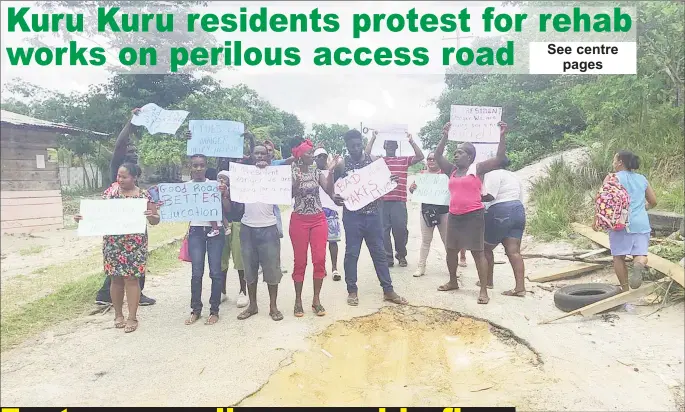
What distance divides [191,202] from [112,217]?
0.70 m

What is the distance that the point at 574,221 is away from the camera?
27.1ft

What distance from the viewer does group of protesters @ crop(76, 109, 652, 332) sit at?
4.75 metres

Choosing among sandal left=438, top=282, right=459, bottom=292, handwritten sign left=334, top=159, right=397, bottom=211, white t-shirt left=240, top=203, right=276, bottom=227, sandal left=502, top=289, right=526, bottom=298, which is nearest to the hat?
handwritten sign left=334, top=159, right=397, bottom=211

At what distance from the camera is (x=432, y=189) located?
19.8 feet

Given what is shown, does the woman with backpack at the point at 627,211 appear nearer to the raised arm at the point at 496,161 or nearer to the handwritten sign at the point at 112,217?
the raised arm at the point at 496,161

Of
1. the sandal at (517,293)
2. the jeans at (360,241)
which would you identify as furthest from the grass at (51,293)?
the sandal at (517,293)

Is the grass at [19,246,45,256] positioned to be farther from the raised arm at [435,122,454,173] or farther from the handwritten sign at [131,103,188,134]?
the raised arm at [435,122,454,173]

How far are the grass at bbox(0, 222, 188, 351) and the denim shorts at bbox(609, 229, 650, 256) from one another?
5.44 metres

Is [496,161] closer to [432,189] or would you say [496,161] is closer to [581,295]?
[432,189]

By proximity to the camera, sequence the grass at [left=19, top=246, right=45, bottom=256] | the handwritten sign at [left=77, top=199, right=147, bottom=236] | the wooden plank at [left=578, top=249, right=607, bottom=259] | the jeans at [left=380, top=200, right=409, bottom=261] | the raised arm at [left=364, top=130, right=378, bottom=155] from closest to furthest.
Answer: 1. the handwritten sign at [left=77, top=199, right=147, bottom=236]
2. the raised arm at [left=364, top=130, right=378, bottom=155]
3. the wooden plank at [left=578, top=249, right=607, bottom=259]
4. the jeans at [left=380, top=200, right=409, bottom=261]
5. the grass at [left=19, top=246, right=45, bottom=256]

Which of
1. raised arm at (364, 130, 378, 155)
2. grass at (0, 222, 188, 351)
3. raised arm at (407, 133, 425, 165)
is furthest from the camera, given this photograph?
raised arm at (364, 130, 378, 155)

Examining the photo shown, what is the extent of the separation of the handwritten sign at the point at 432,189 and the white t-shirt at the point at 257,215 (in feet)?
6.72

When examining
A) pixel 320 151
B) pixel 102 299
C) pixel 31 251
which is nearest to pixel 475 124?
pixel 320 151

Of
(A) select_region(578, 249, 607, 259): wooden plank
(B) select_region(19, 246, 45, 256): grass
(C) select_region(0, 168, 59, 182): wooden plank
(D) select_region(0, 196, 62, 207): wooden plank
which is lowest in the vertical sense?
(B) select_region(19, 246, 45, 256): grass
